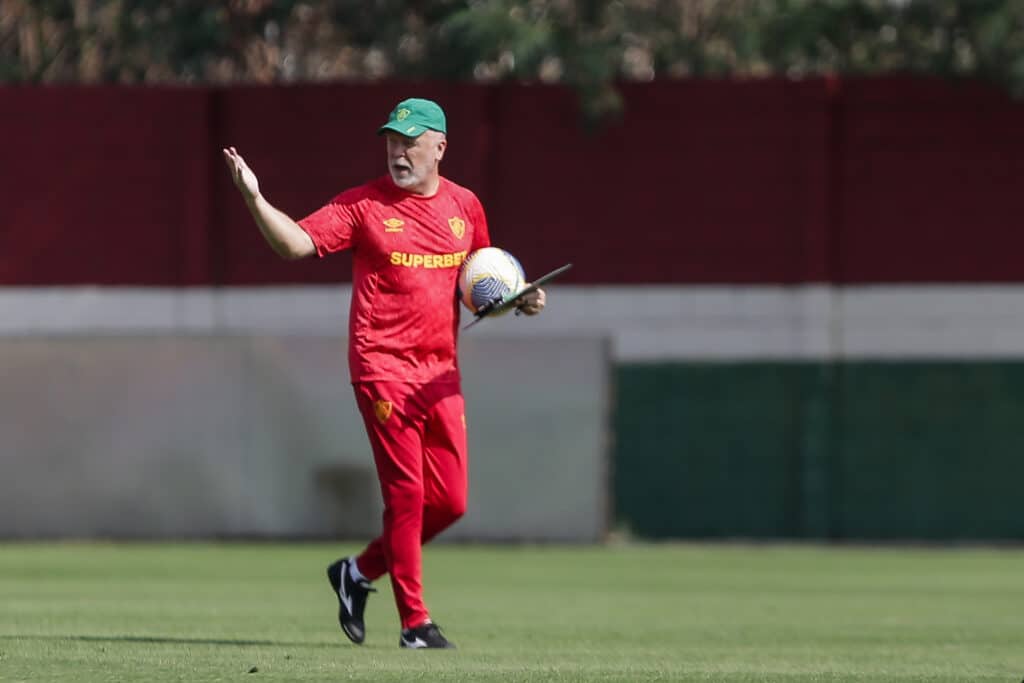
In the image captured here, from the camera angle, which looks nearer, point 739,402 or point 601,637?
point 601,637

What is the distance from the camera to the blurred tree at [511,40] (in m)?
21.3

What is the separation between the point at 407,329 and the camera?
9.80m

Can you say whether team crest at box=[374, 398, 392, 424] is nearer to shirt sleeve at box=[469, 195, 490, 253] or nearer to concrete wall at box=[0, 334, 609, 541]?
shirt sleeve at box=[469, 195, 490, 253]

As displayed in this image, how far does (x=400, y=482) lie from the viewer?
9766 mm

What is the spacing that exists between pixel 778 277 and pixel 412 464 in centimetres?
1198

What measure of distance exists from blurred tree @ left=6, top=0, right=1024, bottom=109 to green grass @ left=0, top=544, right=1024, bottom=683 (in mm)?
4613

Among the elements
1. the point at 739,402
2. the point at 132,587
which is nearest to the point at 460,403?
the point at 132,587

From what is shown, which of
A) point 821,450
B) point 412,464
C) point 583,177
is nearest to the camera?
point 412,464

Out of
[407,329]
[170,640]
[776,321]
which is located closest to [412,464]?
[407,329]

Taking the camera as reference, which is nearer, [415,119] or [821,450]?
[415,119]

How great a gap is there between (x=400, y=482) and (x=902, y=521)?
12279 mm

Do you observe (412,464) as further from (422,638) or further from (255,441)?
(255,441)

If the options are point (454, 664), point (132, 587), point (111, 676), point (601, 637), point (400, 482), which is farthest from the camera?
point (132, 587)

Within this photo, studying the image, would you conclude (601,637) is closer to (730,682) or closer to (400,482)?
(400,482)
